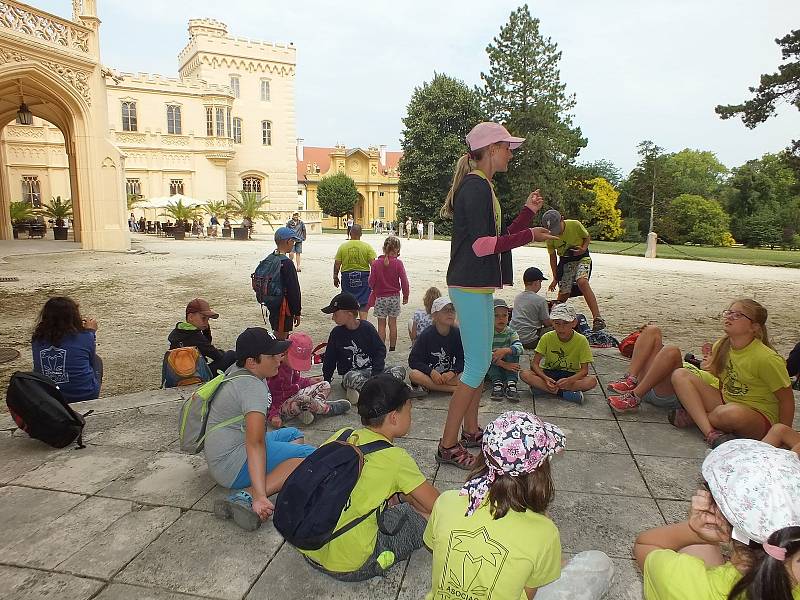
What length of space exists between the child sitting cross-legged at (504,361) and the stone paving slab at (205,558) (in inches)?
103

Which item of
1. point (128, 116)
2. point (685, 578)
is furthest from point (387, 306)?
point (128, 116)

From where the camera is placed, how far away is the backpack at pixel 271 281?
19.0 feet

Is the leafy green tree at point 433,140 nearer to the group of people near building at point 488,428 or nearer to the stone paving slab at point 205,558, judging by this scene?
the group of people near building at point 488,428

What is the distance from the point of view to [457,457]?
134 inches

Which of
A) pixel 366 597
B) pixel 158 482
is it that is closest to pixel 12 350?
pixel 158 482

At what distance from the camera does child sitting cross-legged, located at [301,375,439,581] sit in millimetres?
2324

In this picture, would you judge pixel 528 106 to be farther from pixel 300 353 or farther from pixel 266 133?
pixel 300 353

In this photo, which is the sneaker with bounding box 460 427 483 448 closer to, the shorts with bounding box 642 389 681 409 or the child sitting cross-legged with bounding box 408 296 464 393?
the child sitting cross-legged with bounding box 408 296 464 393

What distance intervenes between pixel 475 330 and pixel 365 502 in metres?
1.33

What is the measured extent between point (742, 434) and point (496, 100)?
144 feet

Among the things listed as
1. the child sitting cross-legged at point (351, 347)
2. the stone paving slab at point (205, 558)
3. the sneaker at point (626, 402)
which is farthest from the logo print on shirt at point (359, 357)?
the stone paving slab at point (205, 558)

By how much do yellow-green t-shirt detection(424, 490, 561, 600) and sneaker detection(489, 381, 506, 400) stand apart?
297 centimetres

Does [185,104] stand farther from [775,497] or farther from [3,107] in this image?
[775,497]

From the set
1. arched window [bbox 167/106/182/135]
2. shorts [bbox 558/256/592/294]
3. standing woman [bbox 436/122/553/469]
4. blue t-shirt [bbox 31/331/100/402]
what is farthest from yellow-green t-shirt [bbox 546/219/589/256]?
arched window [bbox 167/106/182/135]
